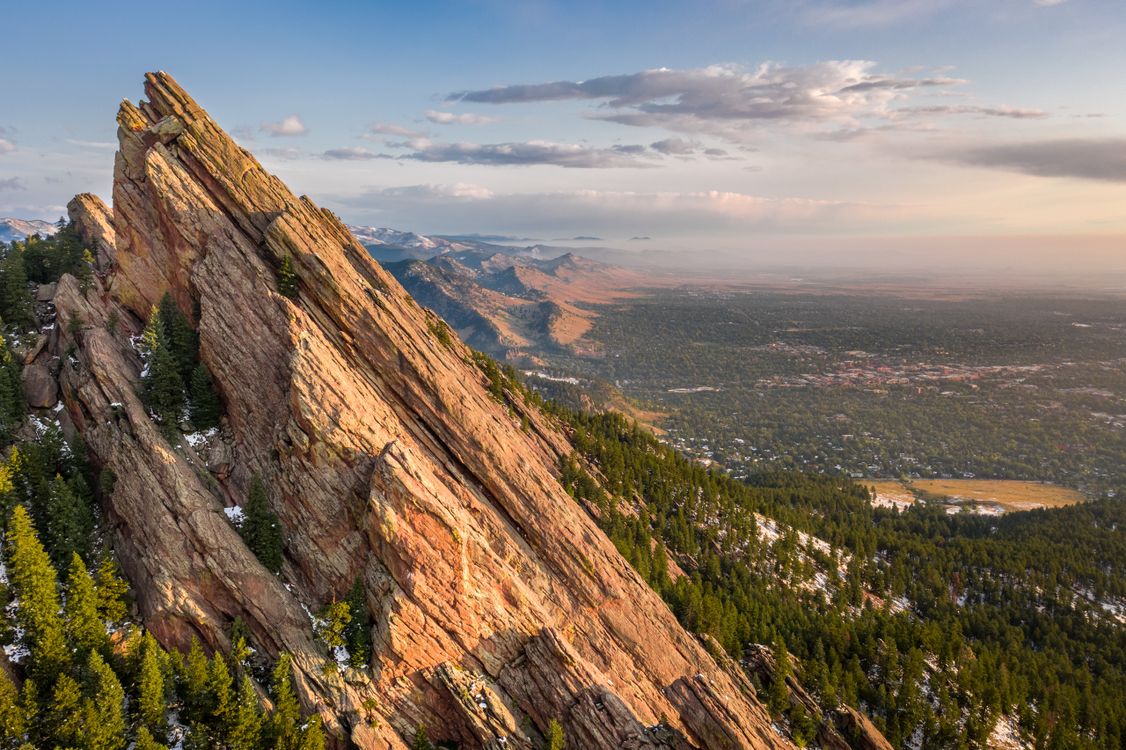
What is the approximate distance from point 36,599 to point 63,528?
7.13m

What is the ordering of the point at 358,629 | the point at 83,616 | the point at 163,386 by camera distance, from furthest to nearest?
the point at 163,386, the point at 358,629, the point at 83,616

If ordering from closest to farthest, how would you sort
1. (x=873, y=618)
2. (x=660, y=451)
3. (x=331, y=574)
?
1. (x=331, y=574)
2. (x=873, y=618)
3. (x=660, y=451)

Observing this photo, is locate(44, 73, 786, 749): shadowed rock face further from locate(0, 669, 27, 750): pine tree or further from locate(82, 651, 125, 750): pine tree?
locate(0, 669, 27, 750): pine tree

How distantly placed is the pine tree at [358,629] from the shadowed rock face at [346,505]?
0.82 m

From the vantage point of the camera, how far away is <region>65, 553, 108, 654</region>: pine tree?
40.2 m

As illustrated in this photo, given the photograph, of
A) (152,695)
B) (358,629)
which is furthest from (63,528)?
(358,629)

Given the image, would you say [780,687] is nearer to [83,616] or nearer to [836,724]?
[836,724]

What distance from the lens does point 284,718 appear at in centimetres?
4034

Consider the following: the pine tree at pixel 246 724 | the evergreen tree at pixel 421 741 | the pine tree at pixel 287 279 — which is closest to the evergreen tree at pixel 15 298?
the pine tree at pixel 287 279

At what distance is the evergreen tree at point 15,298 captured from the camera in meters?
62.2

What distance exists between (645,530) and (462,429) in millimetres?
65279

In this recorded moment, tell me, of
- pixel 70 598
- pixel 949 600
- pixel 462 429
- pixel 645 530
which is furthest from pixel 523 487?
pixel 949 600

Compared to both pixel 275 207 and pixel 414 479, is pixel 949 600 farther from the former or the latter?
pixel 275 207

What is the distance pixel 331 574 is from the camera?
48000 millimetres
